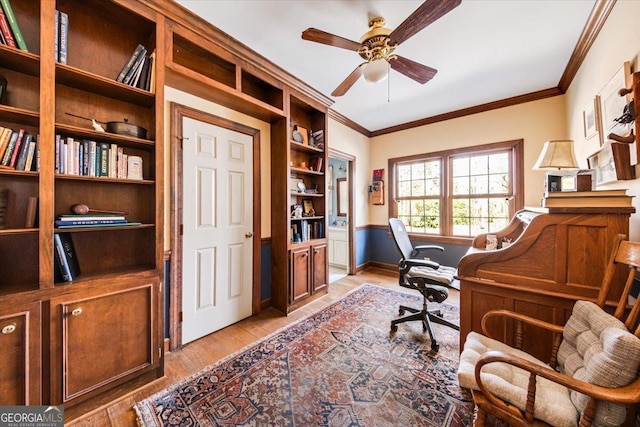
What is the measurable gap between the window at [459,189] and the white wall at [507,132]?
0.09 meters

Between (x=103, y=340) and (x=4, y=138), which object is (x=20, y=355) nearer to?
(x=103, y=340)

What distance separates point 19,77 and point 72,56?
32cm

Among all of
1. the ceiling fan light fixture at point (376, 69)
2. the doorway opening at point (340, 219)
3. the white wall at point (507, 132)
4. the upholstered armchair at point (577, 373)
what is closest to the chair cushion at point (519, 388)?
the upholstered armchair at point (577, 373)

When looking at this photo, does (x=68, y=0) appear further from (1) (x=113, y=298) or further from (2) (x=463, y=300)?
(2) (x=463, y=300)

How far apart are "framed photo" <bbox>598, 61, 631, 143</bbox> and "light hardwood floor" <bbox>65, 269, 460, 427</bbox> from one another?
220 cm

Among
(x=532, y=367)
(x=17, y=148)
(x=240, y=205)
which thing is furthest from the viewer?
(x=240, y=205)

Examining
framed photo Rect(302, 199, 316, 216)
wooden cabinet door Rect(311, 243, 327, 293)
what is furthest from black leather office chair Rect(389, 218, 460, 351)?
framed photo Rect(302, 199, 316, 216)

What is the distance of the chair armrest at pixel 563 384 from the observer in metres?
0.80

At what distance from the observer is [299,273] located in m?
2.87

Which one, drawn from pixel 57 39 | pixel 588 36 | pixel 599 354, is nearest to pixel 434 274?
pixel 599 354

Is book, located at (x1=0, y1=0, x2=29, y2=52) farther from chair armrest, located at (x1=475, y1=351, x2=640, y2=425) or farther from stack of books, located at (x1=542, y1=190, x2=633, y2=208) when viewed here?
stack of books, located at (x1=542, y1=190, x2=633, y2=208)

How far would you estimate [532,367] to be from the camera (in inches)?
35.3

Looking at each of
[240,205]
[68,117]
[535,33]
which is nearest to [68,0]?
[68,117]

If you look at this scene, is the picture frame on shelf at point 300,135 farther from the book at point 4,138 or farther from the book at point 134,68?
the book at point 4,138
